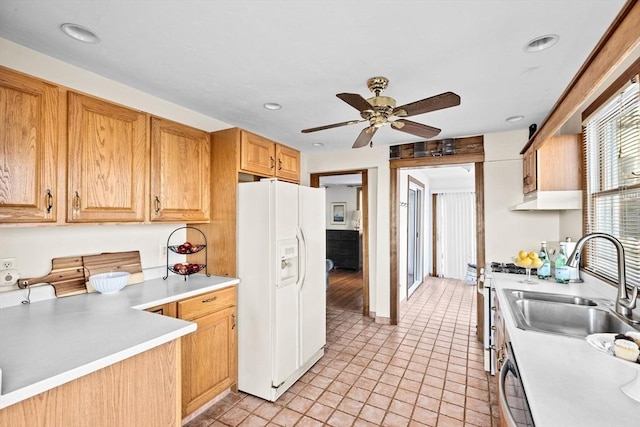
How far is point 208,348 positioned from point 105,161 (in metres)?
1.49

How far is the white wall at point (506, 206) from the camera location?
326 cm

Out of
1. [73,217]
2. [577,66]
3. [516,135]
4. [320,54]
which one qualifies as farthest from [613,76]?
[73,217]

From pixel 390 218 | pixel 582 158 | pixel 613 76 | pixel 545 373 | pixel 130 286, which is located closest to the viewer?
pixel 545 373

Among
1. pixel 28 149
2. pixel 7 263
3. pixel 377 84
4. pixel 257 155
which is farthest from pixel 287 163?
pixel 7 263

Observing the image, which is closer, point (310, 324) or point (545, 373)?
point (545, 373)

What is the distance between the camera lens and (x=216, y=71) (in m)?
2.04

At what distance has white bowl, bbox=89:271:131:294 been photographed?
1953mm

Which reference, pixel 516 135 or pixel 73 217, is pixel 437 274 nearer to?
pixel 516 135

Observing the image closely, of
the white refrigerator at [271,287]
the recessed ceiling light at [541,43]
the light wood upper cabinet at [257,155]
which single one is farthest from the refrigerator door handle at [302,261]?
the recessed ceiling light at [541,43]

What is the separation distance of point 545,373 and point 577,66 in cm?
201

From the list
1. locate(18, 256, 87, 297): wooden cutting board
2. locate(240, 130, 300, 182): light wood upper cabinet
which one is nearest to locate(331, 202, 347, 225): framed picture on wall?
locate(240, 130, 300, 182): light wood upper cabinet

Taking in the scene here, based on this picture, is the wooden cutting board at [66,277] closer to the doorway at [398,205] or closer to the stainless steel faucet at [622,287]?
the stainless steel faucet at [622,287]

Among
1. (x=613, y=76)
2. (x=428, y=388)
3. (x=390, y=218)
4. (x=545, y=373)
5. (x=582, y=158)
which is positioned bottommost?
(x=428, y=388)

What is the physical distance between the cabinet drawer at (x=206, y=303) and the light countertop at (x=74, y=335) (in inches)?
3.0
